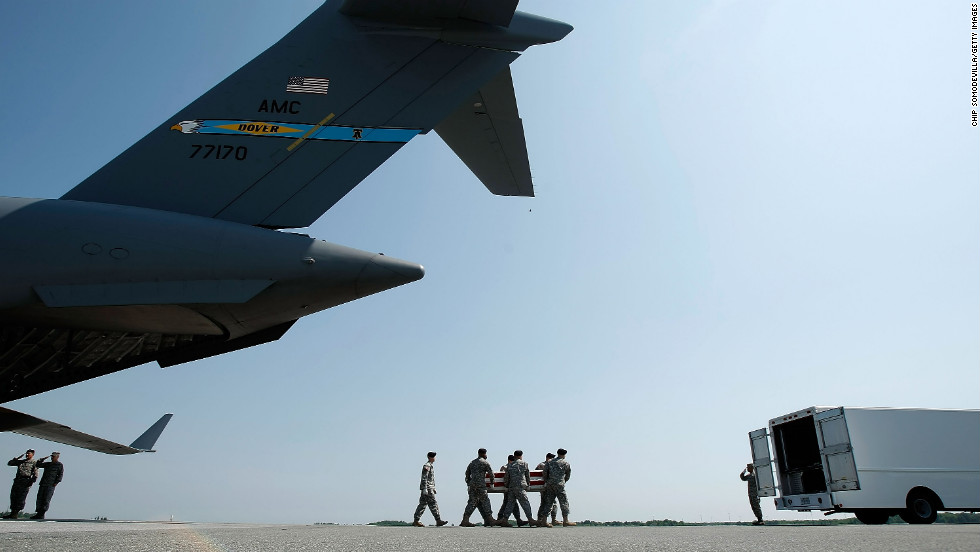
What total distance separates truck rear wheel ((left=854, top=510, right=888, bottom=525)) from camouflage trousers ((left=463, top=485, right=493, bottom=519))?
6.87 metres

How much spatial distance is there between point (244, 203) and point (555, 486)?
28.8ft

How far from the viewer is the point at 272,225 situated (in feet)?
16.6

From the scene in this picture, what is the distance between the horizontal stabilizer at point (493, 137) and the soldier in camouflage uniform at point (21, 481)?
44.2 ft

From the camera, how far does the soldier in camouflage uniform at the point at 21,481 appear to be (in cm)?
1384

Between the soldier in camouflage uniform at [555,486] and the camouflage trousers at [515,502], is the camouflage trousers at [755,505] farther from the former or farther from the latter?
the camouflage trousers at [515,502]

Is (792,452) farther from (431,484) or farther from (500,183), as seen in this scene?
(500,183)

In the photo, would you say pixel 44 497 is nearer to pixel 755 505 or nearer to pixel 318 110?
pixel 318 110

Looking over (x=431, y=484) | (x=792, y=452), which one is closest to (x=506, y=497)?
(x=431, y=484)

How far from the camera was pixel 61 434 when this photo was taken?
1095cm

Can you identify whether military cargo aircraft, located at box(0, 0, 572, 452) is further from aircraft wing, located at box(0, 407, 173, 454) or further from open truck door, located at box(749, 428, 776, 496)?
open truck door, located at box(749, 428, 776, 496)

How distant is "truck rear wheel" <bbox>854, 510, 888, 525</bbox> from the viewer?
12.2m

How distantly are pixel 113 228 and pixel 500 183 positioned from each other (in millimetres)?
3607

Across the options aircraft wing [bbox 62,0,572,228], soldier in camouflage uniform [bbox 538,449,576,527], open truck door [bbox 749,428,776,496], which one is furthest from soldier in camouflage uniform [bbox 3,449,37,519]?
open truck door [bbox 749,428,776,496]

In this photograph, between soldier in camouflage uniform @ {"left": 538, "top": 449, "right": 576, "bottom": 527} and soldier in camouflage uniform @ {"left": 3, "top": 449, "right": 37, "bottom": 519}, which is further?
soldier in camouflage uniform @ {"left": 3, "top": 449, "right": 37, "bottom": 519}
